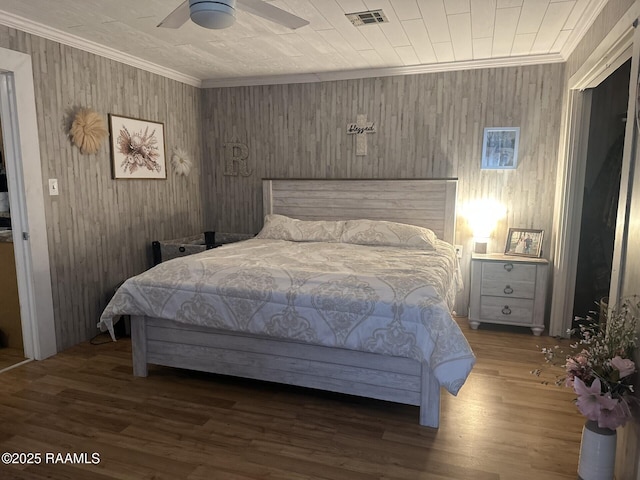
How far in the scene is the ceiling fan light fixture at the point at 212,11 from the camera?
1.82 m

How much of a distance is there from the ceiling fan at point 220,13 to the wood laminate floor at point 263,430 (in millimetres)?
1973

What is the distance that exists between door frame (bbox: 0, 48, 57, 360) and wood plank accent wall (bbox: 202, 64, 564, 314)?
203 cm

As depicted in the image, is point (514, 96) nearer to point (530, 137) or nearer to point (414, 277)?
point (530, 137)

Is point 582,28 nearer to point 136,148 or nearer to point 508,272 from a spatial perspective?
point 508,272

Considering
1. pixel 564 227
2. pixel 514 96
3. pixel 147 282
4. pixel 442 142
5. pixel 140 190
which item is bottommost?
pixel 147 282

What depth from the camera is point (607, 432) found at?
1.76m

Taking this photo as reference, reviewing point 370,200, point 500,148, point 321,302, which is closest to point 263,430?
point 321,302

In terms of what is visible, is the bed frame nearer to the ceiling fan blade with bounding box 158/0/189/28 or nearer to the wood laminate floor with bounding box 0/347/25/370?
the wood laminate floor with bounding box 0/347/25/370

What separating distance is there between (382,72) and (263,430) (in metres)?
3.34

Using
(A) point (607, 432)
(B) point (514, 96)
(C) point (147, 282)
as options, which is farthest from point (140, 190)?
(A) point (607, 432)

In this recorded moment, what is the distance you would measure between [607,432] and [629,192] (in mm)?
986

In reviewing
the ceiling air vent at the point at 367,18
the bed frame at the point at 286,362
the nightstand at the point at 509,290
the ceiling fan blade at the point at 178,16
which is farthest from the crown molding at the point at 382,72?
the bed frame at the point at 286,362

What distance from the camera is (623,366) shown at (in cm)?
164

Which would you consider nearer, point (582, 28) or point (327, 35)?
point (582, 28)
